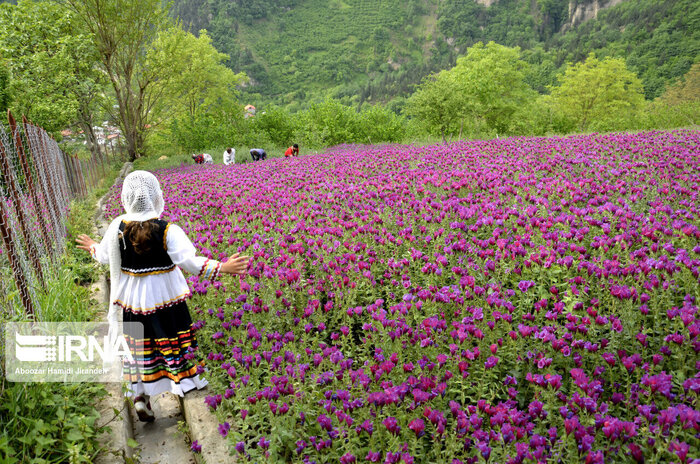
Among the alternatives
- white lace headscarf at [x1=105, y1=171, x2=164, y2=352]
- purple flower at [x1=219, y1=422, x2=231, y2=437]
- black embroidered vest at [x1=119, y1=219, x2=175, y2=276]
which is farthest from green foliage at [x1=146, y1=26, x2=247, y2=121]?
purple flower at [x1=219, y1=422, x2=231, y2=437]

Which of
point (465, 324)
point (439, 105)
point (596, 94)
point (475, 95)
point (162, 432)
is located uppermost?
point (596, 94)

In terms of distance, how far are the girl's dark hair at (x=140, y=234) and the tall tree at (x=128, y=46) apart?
26.1m

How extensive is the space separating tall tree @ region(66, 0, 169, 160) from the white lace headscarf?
26.0 metres

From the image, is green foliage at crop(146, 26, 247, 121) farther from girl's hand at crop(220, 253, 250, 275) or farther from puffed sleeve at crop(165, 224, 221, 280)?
girl's hand at crop(220, 253, 250, 275)

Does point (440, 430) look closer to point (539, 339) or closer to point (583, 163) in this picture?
point (539, 339)

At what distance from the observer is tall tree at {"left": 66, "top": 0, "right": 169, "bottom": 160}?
2419 cm

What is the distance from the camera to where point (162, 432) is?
141 inches

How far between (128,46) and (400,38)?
171314 mm

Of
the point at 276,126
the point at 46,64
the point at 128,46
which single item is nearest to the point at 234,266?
the point at 46,64

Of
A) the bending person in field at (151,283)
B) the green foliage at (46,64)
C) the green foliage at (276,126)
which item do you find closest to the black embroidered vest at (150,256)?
the bending person in field at (151,283)

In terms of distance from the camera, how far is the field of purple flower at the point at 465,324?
92.5 inches

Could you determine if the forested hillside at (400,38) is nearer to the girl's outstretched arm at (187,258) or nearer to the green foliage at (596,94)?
the green foliage at (596,94)

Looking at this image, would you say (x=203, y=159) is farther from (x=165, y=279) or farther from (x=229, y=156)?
(x=165, y=279)

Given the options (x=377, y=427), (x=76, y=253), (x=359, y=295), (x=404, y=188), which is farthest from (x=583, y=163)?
(x=76, y=253)
